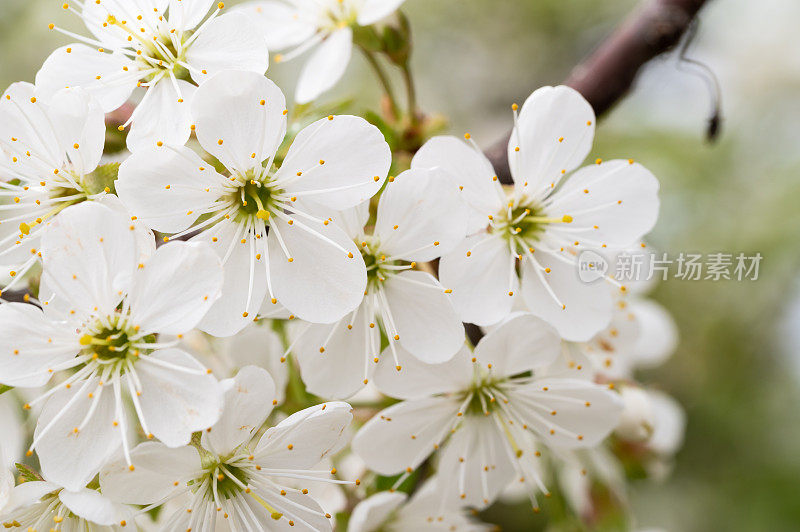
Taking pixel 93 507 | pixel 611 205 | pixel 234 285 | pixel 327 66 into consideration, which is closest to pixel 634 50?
pixel 611 205

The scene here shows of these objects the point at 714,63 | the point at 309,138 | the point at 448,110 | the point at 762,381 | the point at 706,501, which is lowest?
the point at 706,501

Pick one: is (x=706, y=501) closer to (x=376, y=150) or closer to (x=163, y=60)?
(x=376, y=150)

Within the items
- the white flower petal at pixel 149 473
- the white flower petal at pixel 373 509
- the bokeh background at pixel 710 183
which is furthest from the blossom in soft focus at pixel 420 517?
the bokeh background at pixel 710 183

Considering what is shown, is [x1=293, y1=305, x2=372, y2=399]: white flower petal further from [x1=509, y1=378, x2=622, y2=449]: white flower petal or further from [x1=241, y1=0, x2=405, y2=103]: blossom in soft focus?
[x1=241, y1=0, x2=405, y2=103]: blossom in soft focus

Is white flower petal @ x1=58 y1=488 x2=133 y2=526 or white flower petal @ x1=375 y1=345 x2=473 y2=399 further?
white flower petal @ x1=375 y1=345 x2=473 y2=399

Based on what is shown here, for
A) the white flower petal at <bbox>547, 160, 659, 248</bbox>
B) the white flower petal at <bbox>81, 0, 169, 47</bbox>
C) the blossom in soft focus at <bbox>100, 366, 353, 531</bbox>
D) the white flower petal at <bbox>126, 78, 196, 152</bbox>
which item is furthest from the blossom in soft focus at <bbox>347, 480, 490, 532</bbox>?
the white flower petal at <bbox>81, 0, 169, 47</bbox>

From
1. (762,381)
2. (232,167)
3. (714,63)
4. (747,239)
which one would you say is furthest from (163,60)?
(714,63)

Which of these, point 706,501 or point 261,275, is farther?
point 706,501
